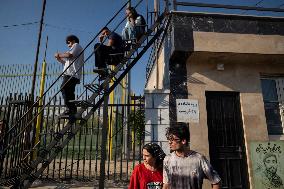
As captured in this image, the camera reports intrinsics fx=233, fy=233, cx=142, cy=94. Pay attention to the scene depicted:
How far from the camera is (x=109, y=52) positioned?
6.47 meters

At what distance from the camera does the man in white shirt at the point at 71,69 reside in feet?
19.5

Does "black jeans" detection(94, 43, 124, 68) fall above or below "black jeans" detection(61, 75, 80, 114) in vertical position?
above

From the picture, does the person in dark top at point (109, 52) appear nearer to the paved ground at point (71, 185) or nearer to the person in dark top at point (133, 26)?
the person in dark top at point (133, 26)

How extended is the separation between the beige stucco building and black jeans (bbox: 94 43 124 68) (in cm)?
128

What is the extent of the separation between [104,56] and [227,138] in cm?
409

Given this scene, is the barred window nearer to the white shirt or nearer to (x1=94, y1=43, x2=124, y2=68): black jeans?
(x1=94, y1=43, x2=124, y2=68): black jeans

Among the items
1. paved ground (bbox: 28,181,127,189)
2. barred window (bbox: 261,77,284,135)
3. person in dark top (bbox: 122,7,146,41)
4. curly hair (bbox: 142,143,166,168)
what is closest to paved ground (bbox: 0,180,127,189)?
paved ground (bbox: 28,181,127,189)

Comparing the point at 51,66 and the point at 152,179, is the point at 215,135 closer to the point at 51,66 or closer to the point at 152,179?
the point at 152,179

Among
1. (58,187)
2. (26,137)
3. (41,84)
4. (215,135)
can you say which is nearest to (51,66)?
(41,84)

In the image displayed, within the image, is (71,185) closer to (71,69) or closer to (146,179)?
(71,69)

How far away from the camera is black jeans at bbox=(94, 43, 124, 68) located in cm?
633

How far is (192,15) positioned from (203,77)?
1.80m

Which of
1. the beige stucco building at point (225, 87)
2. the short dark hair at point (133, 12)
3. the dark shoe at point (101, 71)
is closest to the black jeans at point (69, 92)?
the dark shoe at point (101, 71)

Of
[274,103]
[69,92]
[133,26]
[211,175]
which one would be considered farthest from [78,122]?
[274,103]
